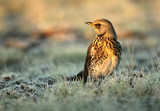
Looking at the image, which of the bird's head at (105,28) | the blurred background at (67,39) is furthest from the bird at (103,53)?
the blurred background at (67,39)

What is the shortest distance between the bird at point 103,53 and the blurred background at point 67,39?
0.70 meters

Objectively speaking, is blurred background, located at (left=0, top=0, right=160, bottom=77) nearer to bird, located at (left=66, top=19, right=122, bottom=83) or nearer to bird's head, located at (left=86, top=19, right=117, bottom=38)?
bird, located at (left=66, top=19, right=122, bottom=83)

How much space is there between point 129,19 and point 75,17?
374 centimetres

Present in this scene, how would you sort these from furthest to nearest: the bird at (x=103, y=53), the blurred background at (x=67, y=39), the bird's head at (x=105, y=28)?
the blurred background at (x=67, y=39) → the bird's head at (x=105, y=28) → the bird at (x=103, y=53)

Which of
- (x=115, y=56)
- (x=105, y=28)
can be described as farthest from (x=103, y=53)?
(x=105, y=28)

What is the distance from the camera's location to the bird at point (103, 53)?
421cm

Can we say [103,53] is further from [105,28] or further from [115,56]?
[105,28]

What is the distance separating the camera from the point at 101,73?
438 cm

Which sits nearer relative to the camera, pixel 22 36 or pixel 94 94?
pixel 94 94

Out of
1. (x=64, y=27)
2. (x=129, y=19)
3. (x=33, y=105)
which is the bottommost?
(x=33, y=105)

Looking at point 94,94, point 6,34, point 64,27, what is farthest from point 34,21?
point 94,94

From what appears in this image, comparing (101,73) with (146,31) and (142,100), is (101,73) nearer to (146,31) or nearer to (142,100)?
(142,100)

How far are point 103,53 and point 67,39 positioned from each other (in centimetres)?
767

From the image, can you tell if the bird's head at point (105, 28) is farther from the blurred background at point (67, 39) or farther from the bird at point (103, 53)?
the blurred background at point (67, 39)
